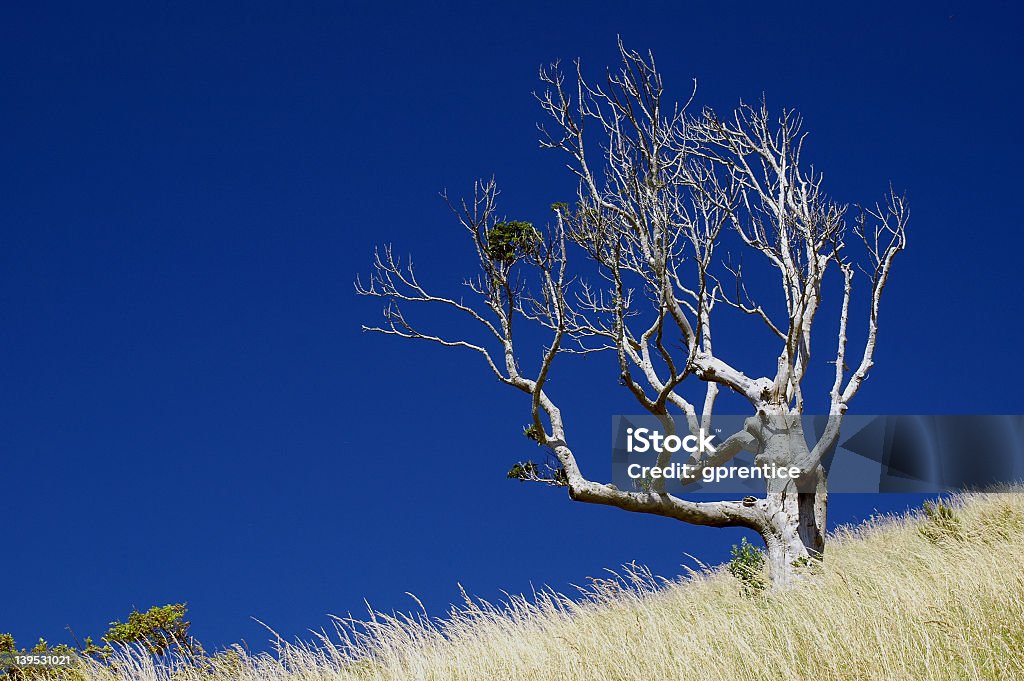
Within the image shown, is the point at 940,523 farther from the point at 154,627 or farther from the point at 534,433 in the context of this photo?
the point at 154,627

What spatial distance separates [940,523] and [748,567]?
4.84 m

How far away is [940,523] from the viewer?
55.1 ft

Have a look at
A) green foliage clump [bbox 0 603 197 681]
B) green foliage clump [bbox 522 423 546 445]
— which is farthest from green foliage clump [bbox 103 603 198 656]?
green foliage clump [bbox 522 423 546 445]

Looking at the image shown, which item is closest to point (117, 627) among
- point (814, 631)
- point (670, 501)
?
point (670, 501)

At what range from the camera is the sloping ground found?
6.98m

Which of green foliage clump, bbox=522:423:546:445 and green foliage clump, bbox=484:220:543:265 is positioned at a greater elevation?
green foliage clump, bbox=484:220:543:265

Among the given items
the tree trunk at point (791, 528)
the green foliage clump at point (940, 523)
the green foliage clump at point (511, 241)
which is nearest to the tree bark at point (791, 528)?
the tree trunk at point (791, 528)

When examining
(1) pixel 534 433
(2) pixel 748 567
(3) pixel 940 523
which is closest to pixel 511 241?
(1) pixel 534 433

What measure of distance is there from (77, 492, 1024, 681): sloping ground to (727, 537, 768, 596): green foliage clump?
1.16 metres

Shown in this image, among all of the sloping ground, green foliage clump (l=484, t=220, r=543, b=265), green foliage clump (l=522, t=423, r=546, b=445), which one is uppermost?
green foliage clump (l=484, t=220, r=543, b=265)

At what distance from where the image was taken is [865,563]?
39.3 ft

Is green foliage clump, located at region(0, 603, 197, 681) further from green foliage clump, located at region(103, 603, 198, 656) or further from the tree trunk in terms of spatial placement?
the tree trunk

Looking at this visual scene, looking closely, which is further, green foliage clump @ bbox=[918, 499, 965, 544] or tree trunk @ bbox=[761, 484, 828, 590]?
green foliage clump @ bbox=[918, 499, 965, 544]

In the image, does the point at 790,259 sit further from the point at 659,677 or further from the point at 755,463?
the point at 659,677
